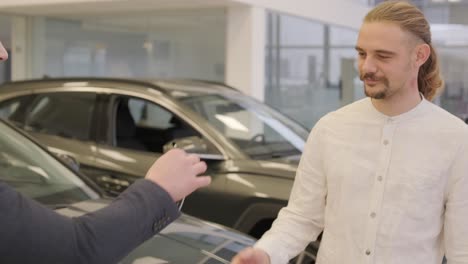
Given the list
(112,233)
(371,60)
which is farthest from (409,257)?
(112,233)

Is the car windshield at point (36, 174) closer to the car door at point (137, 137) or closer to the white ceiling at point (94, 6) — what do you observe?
the car door at point (137, 137)

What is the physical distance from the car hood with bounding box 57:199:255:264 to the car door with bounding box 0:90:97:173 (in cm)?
180

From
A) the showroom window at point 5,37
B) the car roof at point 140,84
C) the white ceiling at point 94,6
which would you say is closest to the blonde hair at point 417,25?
the car roof at point 140,84

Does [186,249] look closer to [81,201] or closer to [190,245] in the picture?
[190,245]

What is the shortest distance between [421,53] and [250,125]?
313 centimetres

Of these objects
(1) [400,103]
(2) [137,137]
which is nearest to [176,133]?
(2) [137,137]

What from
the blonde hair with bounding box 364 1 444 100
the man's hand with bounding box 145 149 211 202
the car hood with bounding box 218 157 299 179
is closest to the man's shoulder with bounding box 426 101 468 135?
the blonde hair with bounding box 364 1 444 100

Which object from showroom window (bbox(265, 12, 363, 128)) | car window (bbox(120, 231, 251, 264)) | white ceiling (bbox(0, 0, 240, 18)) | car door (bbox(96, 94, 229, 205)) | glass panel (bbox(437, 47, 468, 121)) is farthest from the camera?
glass panel (bbox(437, 47, 468, 121))

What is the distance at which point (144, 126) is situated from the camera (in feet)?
19.6

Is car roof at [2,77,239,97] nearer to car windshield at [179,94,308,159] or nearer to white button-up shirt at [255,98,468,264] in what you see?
car windshield at [179,94,308,159]

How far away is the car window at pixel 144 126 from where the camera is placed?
5242 millimetres

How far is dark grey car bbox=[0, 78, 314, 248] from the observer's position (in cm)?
439

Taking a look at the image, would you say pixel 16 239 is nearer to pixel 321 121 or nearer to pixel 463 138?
pixel 321 121

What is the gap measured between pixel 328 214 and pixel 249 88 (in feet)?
20.7
